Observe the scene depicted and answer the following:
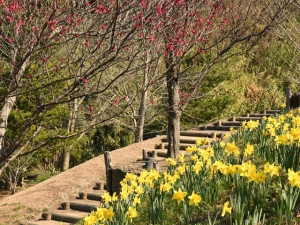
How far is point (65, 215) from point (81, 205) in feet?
1.62

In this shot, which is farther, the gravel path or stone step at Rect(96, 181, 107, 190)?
stone step at Rect(96, 181, 107, 190)

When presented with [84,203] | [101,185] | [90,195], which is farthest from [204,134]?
[84,203]

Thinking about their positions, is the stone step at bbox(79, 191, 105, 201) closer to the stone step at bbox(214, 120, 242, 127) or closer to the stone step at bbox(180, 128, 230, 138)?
the stone step at bbox(180, 128, 230, 138)

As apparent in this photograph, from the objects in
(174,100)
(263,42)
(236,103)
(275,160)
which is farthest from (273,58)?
(275,160)

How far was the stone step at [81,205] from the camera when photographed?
1200cm

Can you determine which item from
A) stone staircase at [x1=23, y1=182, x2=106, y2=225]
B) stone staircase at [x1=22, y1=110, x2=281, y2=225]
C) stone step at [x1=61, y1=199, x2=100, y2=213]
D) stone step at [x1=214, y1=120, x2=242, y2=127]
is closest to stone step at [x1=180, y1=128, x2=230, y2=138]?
stone staircase at [x1=22, y1=110, x2=281, y2=225]

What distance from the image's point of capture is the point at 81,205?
12.2 m

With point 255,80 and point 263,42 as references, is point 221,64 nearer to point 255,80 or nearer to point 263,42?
point 255,80

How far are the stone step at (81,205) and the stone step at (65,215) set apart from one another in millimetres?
134

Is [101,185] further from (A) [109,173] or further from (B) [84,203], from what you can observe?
(A) [109,173]

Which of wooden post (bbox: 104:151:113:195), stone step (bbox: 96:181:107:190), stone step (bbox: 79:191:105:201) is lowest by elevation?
stone step (bbox: 79:191:105:201)

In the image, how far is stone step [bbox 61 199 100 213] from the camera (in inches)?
472

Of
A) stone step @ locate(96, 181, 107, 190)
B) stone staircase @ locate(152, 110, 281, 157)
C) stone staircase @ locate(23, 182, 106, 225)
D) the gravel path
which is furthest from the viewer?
stone staircase @ locate(152, 110, 281, 157)

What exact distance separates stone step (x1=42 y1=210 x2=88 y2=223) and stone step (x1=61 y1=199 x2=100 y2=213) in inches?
5.3
